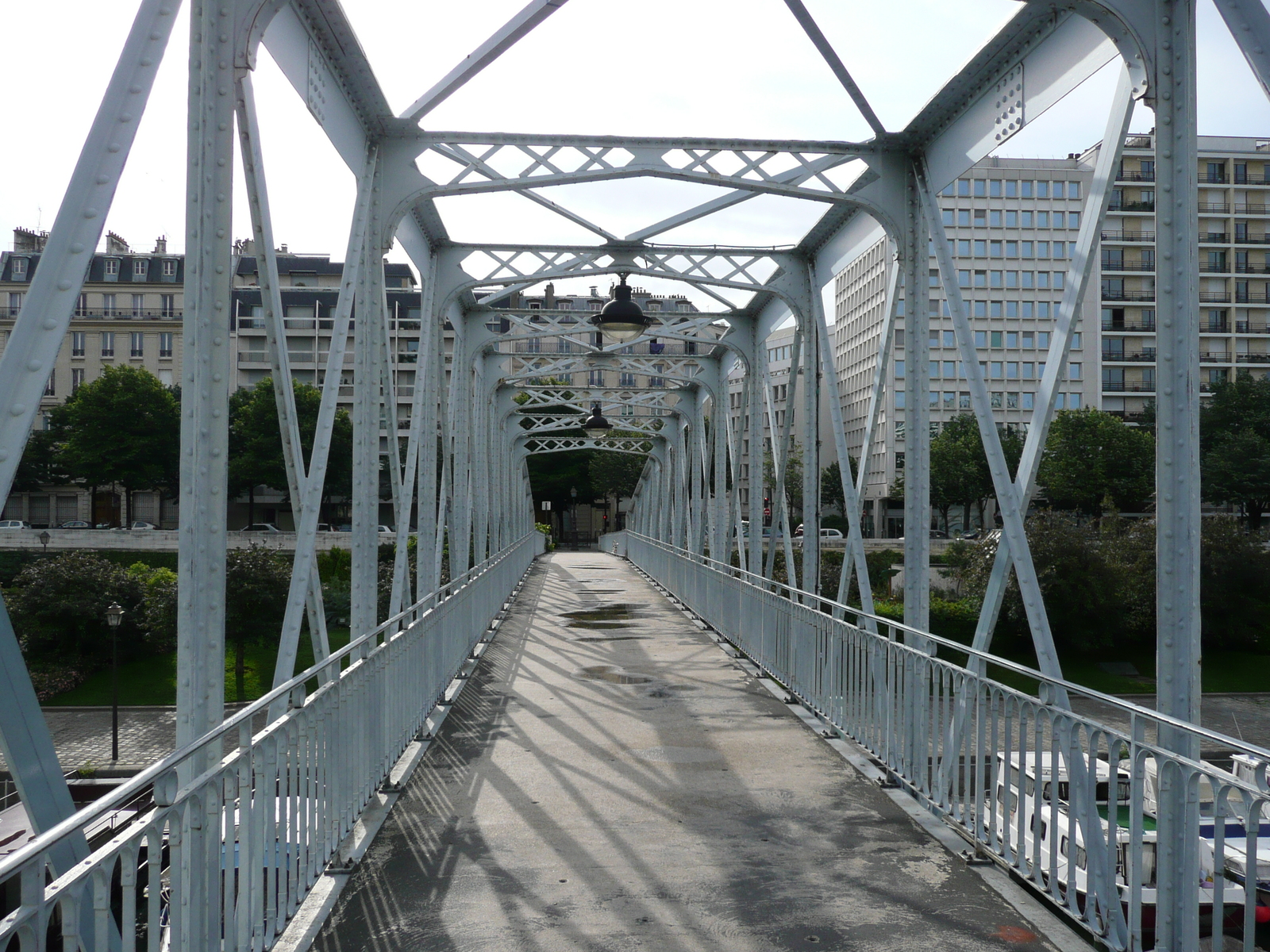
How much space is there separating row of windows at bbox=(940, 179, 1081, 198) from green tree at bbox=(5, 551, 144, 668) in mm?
45753

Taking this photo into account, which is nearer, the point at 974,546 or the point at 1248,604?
the point at 1248,604

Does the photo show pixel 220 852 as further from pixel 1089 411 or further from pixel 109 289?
pixel 109 289

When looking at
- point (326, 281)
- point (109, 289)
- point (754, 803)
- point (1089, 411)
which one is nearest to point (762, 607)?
point (754, 803)

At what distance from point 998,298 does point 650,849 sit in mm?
61991

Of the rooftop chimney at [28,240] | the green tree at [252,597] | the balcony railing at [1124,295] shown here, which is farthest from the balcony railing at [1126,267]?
the rooftop chimney at [28,240]

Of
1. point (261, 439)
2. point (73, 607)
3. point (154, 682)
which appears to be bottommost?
point (154, 682)

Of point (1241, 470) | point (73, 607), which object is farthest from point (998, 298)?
point (73, 607)

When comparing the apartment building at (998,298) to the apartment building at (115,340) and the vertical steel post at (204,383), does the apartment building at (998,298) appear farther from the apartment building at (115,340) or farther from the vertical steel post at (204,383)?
the vertical steel post at (204,383)

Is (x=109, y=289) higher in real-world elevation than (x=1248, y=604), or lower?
higher

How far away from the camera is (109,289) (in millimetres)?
60312

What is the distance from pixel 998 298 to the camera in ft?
205

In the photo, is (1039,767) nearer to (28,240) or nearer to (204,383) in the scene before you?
(204,383)

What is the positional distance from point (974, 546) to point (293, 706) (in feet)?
93.8

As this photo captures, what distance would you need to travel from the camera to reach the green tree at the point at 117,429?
53.2 metres
